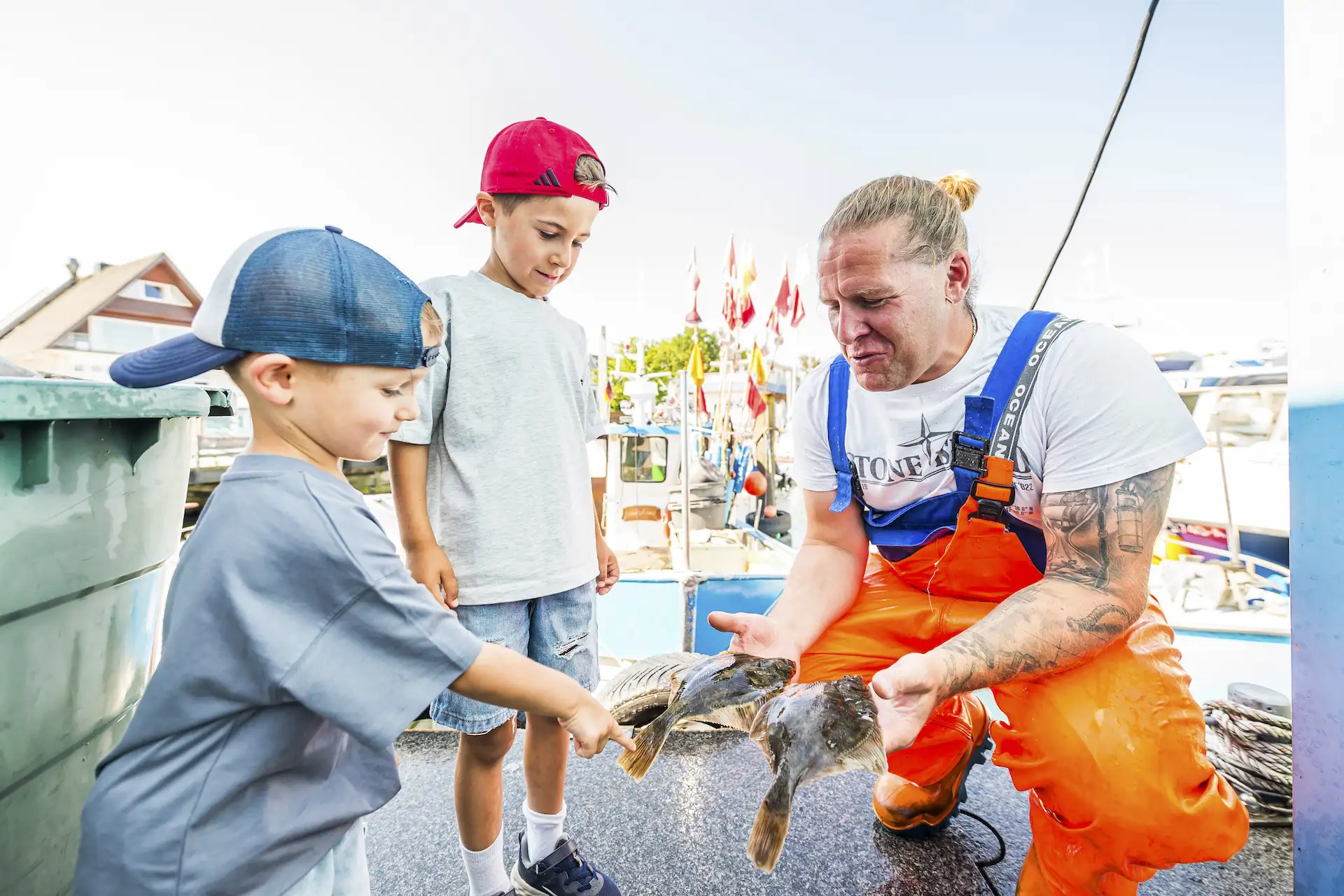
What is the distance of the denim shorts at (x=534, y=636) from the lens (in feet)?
4.65

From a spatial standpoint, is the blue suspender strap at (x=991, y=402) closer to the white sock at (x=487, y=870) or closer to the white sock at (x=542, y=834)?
the white sock at (x=542, y=834)

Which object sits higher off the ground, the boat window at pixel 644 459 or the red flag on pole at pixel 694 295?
the red flag on pole at pixel 694 295

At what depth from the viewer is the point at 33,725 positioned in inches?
41.6

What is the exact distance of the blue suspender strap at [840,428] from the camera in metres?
1.83

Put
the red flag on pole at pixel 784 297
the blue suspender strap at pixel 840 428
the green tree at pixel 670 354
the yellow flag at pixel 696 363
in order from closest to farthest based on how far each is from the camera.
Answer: the blue suspender strap at pixel 840 428 < the yellow flag at pixel 696 363 < the red flag on pole at pixel 784 297 < the green tree at pixel 670 354

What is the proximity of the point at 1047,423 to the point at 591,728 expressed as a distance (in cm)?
131

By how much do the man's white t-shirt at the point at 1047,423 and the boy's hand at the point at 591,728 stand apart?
1.05 metres

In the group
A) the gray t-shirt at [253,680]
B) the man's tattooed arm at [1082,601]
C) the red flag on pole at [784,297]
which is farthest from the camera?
the red flag on pole at [784,297]

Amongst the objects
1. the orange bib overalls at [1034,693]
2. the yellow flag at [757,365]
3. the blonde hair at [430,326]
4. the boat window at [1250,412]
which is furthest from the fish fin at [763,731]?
the boat window at [1250,412]

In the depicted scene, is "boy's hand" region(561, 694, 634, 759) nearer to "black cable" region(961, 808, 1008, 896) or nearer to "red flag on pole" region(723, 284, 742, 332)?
"black cable" region(961, 808, 1008, 896)

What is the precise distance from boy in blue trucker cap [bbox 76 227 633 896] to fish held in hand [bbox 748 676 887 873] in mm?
331

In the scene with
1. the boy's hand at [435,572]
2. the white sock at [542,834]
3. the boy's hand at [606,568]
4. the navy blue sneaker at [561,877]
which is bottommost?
the navy blue sneaker at [561,877]

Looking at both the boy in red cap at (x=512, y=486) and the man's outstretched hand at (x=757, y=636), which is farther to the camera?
the man's outstretched hand at (x=757, y=636)

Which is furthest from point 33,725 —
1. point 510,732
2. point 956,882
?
point 956,882
